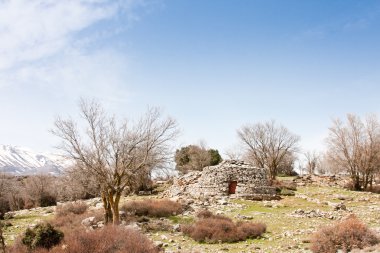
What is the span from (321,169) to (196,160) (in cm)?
4352

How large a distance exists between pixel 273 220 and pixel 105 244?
45.9 ft

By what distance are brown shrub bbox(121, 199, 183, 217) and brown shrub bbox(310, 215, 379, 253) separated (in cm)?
1364

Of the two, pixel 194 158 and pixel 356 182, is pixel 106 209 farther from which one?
pixel 194 158

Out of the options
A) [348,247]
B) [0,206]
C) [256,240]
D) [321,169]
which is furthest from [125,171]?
[321,169]

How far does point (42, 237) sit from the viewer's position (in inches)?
514

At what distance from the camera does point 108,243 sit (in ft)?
36.4

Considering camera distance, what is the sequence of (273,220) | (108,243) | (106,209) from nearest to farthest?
(108,243)
(273,220)
(106,209)

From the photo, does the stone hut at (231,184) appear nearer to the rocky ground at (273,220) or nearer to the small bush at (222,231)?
the rocky ground at (273,220)

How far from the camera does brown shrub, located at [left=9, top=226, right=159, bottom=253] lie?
10.6 meters

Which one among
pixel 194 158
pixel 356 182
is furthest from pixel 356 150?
pixel 194 158

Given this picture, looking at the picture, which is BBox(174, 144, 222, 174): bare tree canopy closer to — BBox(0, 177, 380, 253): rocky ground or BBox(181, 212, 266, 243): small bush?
BBox(0, 177, 380, 253): rocky ground

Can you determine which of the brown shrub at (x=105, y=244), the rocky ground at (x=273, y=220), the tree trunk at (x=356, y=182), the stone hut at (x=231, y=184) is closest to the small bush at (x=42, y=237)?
the brown shrub at (x=105, y=244)

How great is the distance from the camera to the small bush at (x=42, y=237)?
1270cm

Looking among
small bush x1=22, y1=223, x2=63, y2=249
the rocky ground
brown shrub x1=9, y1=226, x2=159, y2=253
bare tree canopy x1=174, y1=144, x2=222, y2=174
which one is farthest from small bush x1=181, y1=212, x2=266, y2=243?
bare tree canopy x1=174, y1=144, x2=222, y2=174
